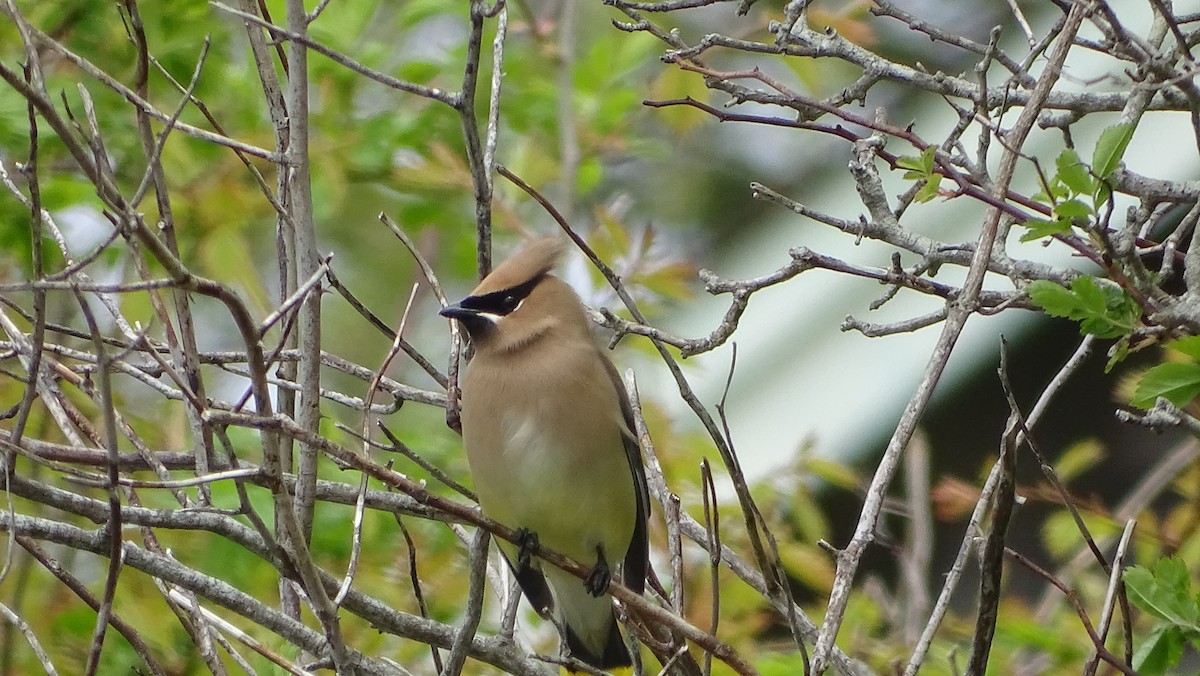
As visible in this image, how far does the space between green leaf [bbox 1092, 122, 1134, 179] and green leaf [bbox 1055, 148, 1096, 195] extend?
24mm

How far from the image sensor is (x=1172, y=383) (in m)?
1.95

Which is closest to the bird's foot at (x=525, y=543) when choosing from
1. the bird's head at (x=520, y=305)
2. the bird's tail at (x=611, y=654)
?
the bird's tail at (x=611, y=654)

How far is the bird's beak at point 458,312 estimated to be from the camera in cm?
318

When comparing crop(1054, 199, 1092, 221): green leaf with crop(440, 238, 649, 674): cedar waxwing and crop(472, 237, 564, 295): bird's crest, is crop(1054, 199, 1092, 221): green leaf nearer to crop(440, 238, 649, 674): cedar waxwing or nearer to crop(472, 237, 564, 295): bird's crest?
crop(440, 238, 649, 674): cedar waxwing

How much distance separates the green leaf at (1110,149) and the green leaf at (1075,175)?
0.02 m

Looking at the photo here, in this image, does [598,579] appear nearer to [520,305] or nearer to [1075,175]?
[520,305]

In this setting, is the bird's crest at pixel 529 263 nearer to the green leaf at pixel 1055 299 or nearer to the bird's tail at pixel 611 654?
the bird's tail at pixel 611 654

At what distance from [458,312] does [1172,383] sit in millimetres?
1736

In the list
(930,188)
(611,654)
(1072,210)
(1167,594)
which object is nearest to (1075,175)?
(1072,210)

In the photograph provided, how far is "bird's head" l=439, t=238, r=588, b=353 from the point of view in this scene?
3461 millimetres

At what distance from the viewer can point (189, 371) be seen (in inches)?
89.5

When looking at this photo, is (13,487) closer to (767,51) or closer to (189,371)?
(189,371)

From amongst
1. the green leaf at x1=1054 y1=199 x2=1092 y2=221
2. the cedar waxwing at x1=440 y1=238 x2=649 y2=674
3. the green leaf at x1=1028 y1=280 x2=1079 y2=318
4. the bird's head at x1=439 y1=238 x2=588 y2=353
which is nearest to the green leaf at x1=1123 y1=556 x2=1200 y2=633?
the green leaf at x1=1028 y1=280 x2=1079 y2=318

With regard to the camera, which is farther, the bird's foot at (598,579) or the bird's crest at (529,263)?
the bird's crest at (529,263)
